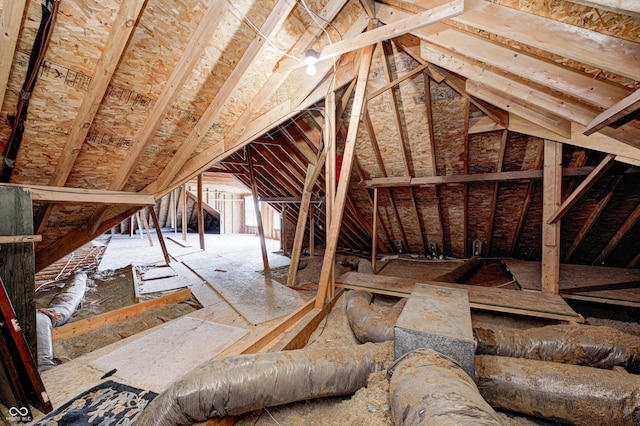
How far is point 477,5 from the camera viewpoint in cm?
150

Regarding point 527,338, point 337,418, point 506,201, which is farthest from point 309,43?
point 506,201

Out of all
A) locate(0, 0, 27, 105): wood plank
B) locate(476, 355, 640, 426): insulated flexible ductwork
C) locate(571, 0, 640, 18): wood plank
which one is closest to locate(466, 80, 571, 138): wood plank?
locate(571, 0, 640, 18): wood plank

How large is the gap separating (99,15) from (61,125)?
98cm

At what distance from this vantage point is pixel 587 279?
3.52 meters

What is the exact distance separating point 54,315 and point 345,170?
3838 millimetres

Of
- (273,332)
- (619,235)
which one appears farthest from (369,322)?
(619,235)

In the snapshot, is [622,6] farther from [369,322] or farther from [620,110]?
[369,322]

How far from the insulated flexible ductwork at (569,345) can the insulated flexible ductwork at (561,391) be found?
305 mm

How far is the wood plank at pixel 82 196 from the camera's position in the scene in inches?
80.3

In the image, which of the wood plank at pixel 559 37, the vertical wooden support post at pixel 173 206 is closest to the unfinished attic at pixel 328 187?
the wood plank at pixel 559 37

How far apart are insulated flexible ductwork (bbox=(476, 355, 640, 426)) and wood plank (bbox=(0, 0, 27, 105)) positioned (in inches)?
137

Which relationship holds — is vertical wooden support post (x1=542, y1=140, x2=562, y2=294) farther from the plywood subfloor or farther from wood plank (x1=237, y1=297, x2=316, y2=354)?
the plywood subfloor

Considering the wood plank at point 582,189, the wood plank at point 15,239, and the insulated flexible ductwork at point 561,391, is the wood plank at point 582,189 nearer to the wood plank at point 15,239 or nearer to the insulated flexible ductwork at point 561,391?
the insulated flexible ductwork at point 561,391

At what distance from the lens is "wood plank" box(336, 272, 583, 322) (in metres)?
2.50
